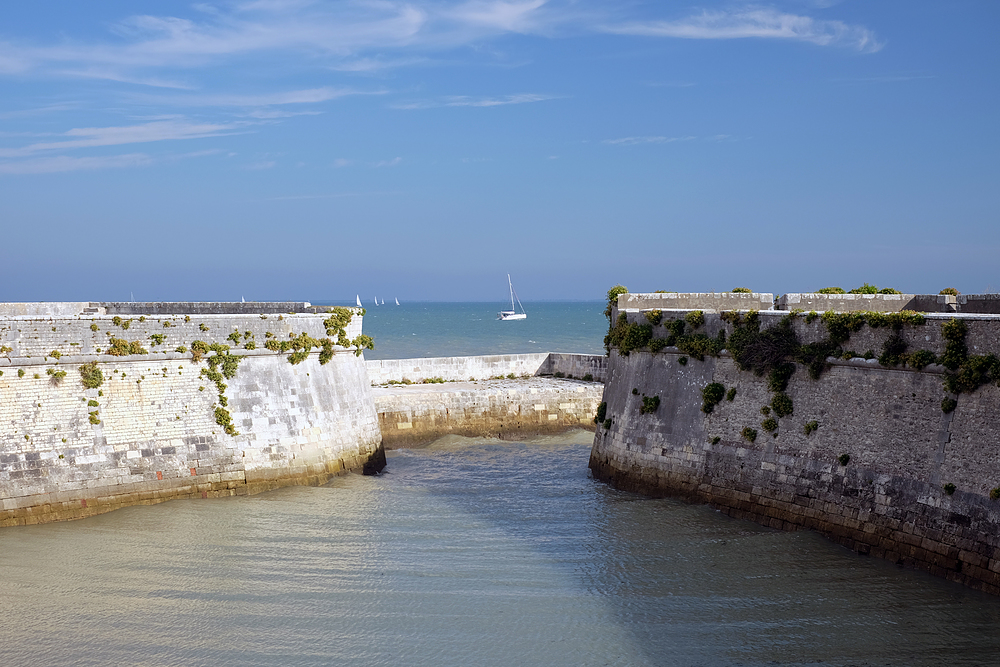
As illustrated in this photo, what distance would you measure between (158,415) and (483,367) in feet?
50.1

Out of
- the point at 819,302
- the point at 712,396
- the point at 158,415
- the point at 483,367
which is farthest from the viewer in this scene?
the point at 483,367

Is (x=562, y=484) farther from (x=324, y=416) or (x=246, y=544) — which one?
(x=246, y=544)

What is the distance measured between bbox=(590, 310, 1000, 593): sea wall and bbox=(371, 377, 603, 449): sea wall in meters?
7.53

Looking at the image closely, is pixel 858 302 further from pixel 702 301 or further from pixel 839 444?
pixel 839 444

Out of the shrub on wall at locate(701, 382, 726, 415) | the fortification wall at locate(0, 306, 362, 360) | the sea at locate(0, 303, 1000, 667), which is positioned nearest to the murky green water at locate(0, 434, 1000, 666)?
the sea at locate(0, 303, 1000, 667)

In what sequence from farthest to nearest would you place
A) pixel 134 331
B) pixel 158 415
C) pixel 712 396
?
pixel 134 331
pixel 158 415
pixel 712 396

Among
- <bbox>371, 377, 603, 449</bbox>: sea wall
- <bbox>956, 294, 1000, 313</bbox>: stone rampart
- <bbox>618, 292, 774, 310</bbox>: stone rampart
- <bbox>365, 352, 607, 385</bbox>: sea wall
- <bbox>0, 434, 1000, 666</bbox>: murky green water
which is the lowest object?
<bbox>0, 434, 1000, 666</bbox>: murky green water

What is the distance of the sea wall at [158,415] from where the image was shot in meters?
15.6

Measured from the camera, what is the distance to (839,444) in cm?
1438

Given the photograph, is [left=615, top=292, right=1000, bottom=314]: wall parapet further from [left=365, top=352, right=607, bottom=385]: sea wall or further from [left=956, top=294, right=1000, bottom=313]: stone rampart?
[left=365, top=352, right=607, bottom=385]: sea wall

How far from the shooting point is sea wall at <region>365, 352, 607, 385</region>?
95.5ft

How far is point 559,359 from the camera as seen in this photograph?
104 ft

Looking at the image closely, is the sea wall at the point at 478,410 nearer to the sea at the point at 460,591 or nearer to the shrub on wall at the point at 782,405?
the sea at the point at 460,591

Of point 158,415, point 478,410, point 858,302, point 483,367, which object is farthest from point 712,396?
point 483,367
